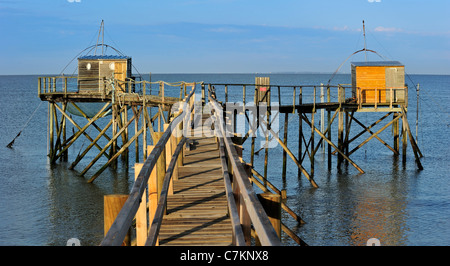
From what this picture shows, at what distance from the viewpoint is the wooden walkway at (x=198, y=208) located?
22.8ft

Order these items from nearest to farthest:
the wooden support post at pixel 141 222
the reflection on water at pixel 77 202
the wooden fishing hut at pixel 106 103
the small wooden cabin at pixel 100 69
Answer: the wooden support post at pixel 141 222
the reflection on water at pixel 77 202
the wooden fishing hut at pixel 106 103
the small wooden cabin at pixel 100 69

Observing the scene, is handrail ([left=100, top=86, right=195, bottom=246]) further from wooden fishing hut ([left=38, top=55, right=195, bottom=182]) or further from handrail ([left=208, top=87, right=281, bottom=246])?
wooden fishing hut ([left=38, top=55, right=195, bottom=182])

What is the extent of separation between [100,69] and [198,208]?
25.9 m

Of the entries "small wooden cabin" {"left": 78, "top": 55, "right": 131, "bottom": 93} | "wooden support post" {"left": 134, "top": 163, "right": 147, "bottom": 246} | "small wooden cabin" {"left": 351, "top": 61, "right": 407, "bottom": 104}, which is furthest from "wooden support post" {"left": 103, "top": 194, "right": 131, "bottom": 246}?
"small wooden cabin" {"left": 78, "top": 55, "right": 131, "bottom": 93}

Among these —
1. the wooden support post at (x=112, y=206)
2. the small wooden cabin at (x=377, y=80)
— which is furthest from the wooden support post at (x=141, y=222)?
the small wooden cabin at (x=377, y=80)

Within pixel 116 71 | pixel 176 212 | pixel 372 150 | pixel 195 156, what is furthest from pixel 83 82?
pixel 176 212

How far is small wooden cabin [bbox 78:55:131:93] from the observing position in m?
32.2

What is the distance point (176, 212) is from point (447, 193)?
18381mm

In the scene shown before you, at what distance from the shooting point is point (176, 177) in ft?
30.5

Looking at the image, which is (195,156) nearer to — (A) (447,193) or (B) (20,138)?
(A) (447,193)

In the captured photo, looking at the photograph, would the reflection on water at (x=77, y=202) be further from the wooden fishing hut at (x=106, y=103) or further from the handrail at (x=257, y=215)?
the handrail at (x=257, y=215)

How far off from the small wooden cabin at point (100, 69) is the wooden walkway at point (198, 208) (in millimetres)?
22398

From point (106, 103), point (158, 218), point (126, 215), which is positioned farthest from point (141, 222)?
point (106, 103)

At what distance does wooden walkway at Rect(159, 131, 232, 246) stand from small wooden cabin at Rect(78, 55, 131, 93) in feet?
73.5
